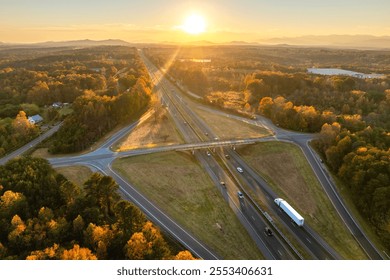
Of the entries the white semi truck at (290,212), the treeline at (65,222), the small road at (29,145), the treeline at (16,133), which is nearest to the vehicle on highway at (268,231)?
the white semi truck at (290,212)

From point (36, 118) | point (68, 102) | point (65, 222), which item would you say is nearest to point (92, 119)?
point (36, 118)

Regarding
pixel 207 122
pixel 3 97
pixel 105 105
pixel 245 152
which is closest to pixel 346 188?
pixel 245 152

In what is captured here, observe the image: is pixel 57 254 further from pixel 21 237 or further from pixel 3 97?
pixel 3 97

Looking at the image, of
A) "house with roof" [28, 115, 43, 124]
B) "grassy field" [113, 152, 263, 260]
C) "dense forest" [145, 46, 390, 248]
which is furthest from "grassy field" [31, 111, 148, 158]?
"dense forest" [145, 46, 390, 248]

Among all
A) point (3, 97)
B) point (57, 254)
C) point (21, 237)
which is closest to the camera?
point (57, 254)

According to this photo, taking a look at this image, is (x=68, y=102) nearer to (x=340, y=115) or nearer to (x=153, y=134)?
(x=153, y=134)
